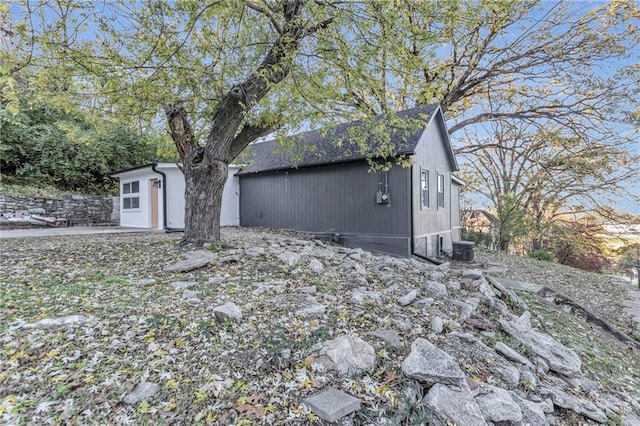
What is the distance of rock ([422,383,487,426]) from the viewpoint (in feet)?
6.88

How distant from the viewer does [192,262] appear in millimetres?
4676

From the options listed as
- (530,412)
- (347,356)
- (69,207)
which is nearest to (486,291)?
(530,412)

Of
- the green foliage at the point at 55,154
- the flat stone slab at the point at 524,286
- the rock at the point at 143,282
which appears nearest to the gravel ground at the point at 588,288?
the flat stone slab at the point at 524,286

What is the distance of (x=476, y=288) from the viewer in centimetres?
498

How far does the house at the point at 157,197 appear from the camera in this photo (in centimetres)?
1158

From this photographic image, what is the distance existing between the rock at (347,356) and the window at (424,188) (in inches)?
299

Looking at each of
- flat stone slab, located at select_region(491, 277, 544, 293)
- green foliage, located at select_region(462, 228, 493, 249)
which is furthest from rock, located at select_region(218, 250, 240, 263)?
green foliage, located at select_region(462, 228, 493, 249)

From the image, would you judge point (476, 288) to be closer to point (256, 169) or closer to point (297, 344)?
point (297, 344)

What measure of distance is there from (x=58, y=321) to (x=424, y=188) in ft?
30.4

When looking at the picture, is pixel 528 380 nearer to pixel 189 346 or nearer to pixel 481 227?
pixel 189 346

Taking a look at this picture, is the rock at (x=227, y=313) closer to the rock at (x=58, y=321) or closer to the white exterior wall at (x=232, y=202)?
the rock at (x=58, y=321)

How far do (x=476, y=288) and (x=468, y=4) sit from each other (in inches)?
175

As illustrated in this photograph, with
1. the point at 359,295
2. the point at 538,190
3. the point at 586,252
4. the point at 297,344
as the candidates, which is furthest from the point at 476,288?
the point at 586,252

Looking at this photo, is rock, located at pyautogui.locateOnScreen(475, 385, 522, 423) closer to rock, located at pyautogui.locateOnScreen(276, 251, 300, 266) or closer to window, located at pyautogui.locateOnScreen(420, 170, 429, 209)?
rock, located at pyautogui.locateOnScreen(276, 251, 300, 266)
